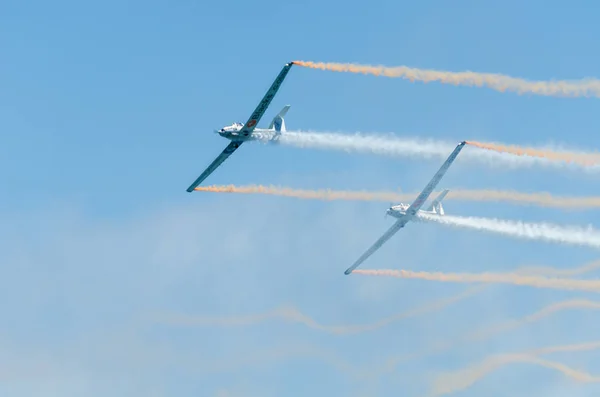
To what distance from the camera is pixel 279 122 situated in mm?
97625

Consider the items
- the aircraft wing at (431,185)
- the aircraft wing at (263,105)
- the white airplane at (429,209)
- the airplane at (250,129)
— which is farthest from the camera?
the white airplane at (429,209)

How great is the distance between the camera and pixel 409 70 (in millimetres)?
85500

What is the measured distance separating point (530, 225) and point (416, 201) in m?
14.6

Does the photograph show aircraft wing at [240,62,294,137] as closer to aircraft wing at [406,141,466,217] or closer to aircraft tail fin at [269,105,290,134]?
aircraft tail fin at [269,105,290,134]

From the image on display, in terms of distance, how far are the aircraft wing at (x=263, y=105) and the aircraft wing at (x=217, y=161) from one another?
6.80ft

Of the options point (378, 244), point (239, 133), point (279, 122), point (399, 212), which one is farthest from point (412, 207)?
point (239, 133)

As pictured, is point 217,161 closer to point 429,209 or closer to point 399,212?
point 399,212

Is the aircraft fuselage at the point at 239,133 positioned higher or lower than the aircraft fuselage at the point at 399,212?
higher

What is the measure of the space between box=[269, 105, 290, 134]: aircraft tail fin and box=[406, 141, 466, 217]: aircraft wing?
16.5m

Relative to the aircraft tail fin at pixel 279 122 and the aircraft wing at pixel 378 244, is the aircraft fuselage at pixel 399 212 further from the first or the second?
the aircraft tail fin at pixel 279 122

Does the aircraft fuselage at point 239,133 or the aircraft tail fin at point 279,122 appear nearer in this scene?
the aircraft fuselage at point 239,133

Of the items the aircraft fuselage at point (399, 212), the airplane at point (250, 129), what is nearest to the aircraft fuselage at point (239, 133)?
the airplane at point (250, 129)

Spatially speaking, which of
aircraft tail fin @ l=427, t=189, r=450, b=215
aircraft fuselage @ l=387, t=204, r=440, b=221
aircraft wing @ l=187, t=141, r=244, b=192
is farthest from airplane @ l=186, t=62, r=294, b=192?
aircraft tail fin @ l=427, t=189, r=450, b=215

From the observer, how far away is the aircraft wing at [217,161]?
97.5 meters
